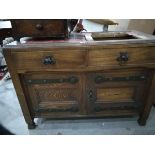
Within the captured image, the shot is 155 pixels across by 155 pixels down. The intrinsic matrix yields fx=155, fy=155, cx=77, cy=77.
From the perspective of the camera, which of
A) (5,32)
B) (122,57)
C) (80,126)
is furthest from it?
(5,32)

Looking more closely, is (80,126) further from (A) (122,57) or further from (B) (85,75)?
(A) (122,57)

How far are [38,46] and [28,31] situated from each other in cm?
16

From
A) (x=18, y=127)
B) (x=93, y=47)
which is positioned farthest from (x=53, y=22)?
(x=18, y=127)

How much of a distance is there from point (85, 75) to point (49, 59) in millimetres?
254

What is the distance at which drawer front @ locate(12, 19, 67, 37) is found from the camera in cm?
91

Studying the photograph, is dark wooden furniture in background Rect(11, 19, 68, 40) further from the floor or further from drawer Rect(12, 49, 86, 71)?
the floor

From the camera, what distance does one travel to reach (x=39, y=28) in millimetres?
920

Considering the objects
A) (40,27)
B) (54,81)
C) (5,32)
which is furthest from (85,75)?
(5,32)

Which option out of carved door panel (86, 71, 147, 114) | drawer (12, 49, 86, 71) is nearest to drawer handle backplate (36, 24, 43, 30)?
drawer (12, 49, 86, 71)

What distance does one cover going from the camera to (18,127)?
1271mm

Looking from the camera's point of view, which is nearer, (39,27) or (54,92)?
(39,27)

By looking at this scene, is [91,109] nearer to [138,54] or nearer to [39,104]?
[39,104]

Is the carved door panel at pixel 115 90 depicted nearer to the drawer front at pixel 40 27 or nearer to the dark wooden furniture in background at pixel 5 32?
the drawer front at pixel 40 27

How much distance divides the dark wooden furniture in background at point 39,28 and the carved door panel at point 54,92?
0.81 ft
